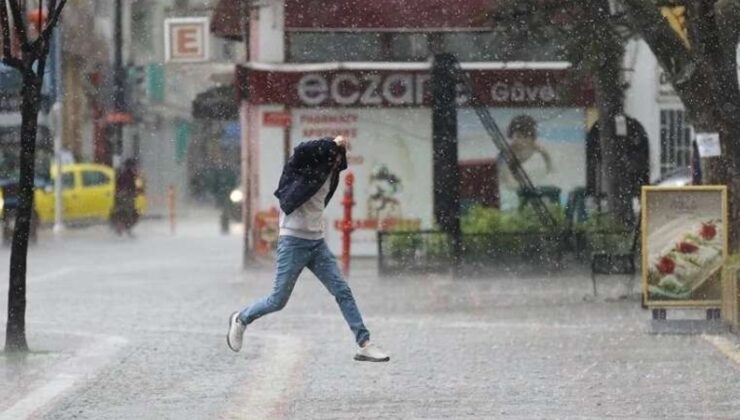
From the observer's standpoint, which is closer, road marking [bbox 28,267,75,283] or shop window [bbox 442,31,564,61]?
road marking [bbox 28,267,75,283]

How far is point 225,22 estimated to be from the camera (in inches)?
1244

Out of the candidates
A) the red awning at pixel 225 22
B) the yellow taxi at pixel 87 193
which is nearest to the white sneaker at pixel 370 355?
the red awning at pixel 225 22

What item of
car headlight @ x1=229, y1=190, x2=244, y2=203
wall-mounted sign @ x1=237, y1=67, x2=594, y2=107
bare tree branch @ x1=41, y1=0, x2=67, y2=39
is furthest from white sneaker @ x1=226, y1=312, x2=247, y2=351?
car headlight @ x1=229, y1=190, x2=244, y2=203

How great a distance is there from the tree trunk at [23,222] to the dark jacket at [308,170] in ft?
8.07

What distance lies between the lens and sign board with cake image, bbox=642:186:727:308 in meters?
17.2

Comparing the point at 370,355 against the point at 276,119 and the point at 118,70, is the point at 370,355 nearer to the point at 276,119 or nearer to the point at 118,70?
the point at 276,119

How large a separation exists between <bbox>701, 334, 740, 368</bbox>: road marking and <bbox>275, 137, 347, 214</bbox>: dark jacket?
319 centimetres

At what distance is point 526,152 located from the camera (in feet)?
102

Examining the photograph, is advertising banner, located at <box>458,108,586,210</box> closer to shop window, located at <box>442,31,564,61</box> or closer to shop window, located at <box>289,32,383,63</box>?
shop window, located at <box>442,31,564,61</box>

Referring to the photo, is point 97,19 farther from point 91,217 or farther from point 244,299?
point 244,299

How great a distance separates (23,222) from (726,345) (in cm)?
553

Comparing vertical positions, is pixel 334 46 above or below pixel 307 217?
above

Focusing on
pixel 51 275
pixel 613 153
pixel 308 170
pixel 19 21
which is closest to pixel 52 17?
pixel 19 21

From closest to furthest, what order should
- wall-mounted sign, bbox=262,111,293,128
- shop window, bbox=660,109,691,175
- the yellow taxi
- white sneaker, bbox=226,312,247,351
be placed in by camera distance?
white sneaker, bbox=226,312,247,351
wall-mounted sign, bbox=262,111,293,128
shop window, bbox=660,109,691,175
the yellow taxi
